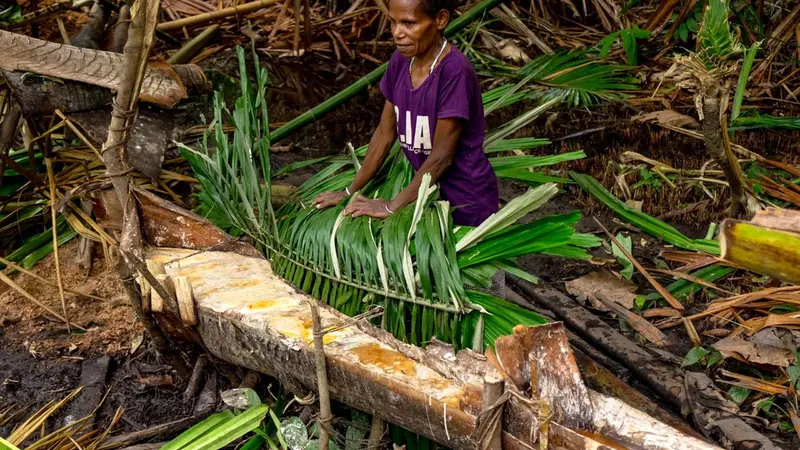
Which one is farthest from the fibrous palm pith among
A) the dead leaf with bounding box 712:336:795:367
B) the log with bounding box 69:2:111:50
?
the log with bounding box 69:2:111:50

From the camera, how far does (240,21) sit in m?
5.61

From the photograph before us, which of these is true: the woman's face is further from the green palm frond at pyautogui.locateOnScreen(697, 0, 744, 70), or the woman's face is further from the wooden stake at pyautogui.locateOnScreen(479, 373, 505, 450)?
the wooden stake at pyautogui.locateOnScreen(479, 373, 505, 450)

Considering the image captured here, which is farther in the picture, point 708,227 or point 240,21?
point 240,21

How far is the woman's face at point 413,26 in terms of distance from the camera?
2.54 meters

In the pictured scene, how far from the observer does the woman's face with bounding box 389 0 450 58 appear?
2.54 metres

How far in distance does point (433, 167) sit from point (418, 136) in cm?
16

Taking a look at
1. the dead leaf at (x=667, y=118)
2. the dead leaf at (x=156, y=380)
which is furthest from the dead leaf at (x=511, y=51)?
the dead leaf at (x=156, y=380)

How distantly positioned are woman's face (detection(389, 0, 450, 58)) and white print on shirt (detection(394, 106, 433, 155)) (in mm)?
227

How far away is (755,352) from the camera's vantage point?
2.79 m

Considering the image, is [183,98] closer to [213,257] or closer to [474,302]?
[213,257]

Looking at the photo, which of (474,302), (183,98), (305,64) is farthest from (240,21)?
(474,302)

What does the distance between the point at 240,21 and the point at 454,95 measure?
11.2 feet

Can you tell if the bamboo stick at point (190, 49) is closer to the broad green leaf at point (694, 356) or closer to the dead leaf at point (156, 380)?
the dead leaf at point (156, 380)

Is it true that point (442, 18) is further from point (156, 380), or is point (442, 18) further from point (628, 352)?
point (156, 380)
